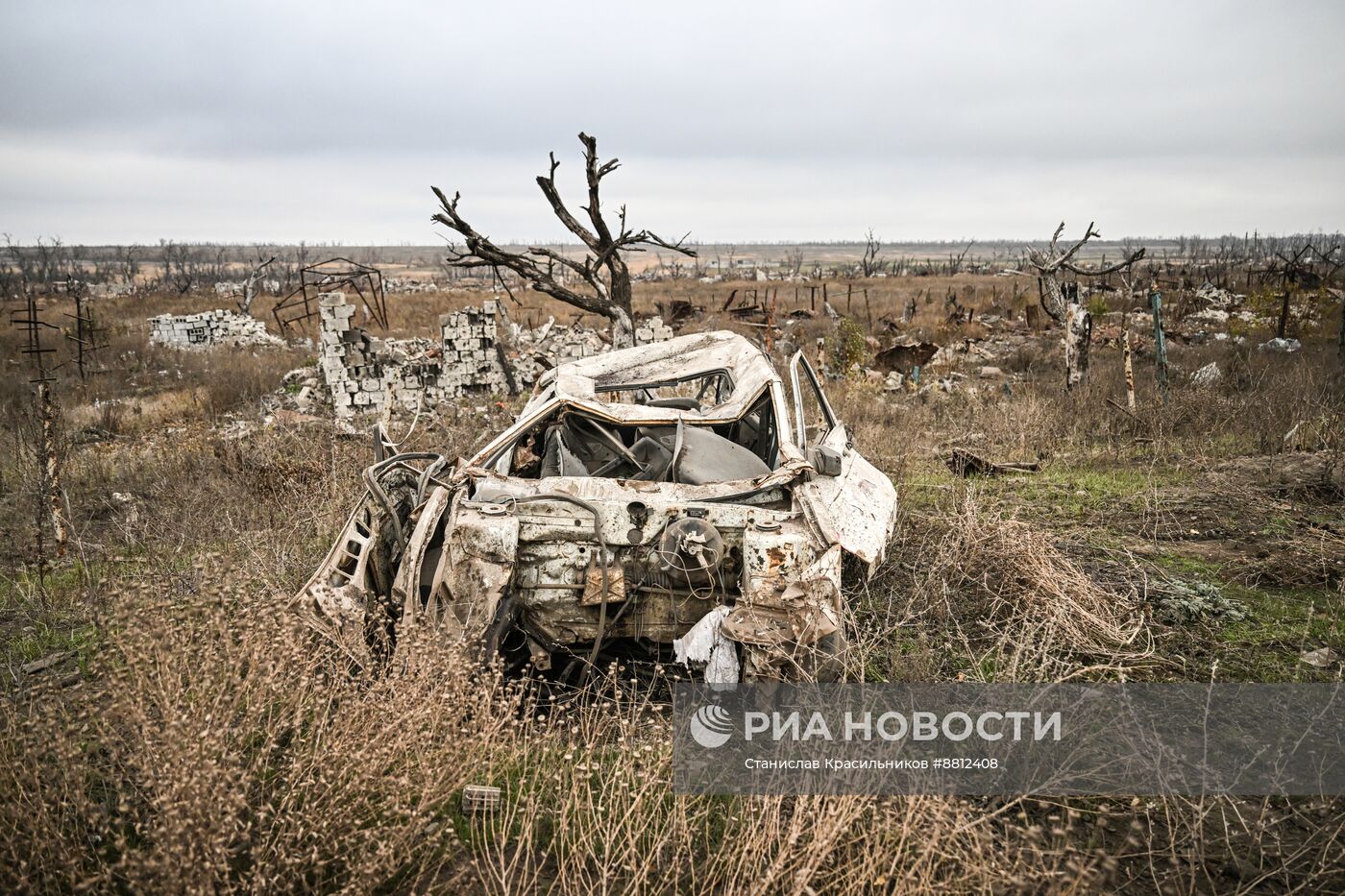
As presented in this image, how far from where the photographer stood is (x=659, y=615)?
3.89m

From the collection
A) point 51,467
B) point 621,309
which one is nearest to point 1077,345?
point 621,309

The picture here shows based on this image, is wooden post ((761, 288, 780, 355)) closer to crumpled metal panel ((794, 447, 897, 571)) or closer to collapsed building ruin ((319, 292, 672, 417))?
collapsed building ruin ((319, 292, 672, 417))

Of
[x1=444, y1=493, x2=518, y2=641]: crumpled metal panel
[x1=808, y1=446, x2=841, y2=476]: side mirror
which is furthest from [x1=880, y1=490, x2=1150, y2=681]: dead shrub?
[x1=444, y1=493, x2=518, y2=641]: crumpled metal panel

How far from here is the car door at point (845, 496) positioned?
3.85m

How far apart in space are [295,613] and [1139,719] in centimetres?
389

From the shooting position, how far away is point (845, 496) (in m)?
4.36

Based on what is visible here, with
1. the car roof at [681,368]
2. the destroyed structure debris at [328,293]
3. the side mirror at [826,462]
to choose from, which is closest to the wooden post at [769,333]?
the car roof at [681,368]

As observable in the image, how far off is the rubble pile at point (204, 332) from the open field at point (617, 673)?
1367cm

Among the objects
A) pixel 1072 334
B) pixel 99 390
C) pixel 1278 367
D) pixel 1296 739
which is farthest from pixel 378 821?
pixel 99 390

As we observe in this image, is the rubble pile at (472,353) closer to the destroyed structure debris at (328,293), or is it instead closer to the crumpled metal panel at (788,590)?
the destroyed structure debris at (328,293)

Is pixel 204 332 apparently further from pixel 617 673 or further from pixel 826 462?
pixel 826 462

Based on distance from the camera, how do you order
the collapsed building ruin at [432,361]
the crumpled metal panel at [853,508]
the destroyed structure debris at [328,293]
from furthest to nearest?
the destroyed structure debris at [328,293] < the collapsed building ruin at [432,361] < the crumpled metal panel at [853,508]

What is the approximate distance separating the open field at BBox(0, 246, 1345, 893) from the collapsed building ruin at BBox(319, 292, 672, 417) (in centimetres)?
258

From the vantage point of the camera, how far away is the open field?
239 cm
